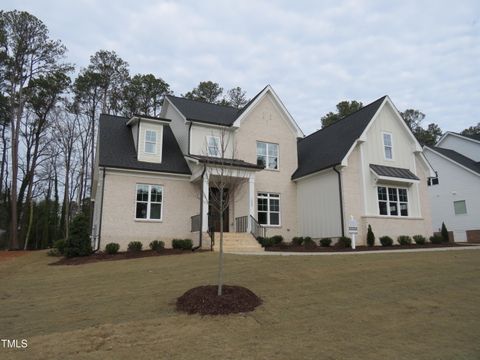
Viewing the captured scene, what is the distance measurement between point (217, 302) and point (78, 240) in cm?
1092

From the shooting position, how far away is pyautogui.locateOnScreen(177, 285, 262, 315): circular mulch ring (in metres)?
7.34

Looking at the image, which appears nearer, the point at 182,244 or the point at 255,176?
the point at 182,244

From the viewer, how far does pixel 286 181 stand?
73.4 ft

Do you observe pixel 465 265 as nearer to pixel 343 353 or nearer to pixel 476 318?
pixel 476 318

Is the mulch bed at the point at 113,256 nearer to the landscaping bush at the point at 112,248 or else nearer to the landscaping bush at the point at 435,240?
the landscaping bush at the point at 112,248

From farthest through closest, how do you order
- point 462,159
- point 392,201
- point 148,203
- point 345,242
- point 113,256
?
point 462,159 < point 392,201 < point 148,203 < point 345,242 < point 113,256

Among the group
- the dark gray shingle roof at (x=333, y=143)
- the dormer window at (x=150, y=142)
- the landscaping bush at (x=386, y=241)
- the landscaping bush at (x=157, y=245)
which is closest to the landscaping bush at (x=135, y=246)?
the landscaping bush at (x=157, y=245)

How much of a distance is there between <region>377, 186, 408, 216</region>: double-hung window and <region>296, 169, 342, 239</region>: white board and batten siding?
2775 millimetres

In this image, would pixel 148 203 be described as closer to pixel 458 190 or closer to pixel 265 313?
pixel 265 313

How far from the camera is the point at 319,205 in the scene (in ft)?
68.2

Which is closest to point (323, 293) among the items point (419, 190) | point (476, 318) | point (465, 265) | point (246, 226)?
point (476, 318)

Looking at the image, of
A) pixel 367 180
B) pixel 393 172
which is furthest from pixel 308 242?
pixel 393 172

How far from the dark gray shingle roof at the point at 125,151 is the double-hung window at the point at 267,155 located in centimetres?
455

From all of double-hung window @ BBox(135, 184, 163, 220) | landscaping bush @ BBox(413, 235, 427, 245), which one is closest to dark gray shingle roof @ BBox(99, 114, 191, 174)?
double-hung window @ BBox(135, 184, 163, 220)
